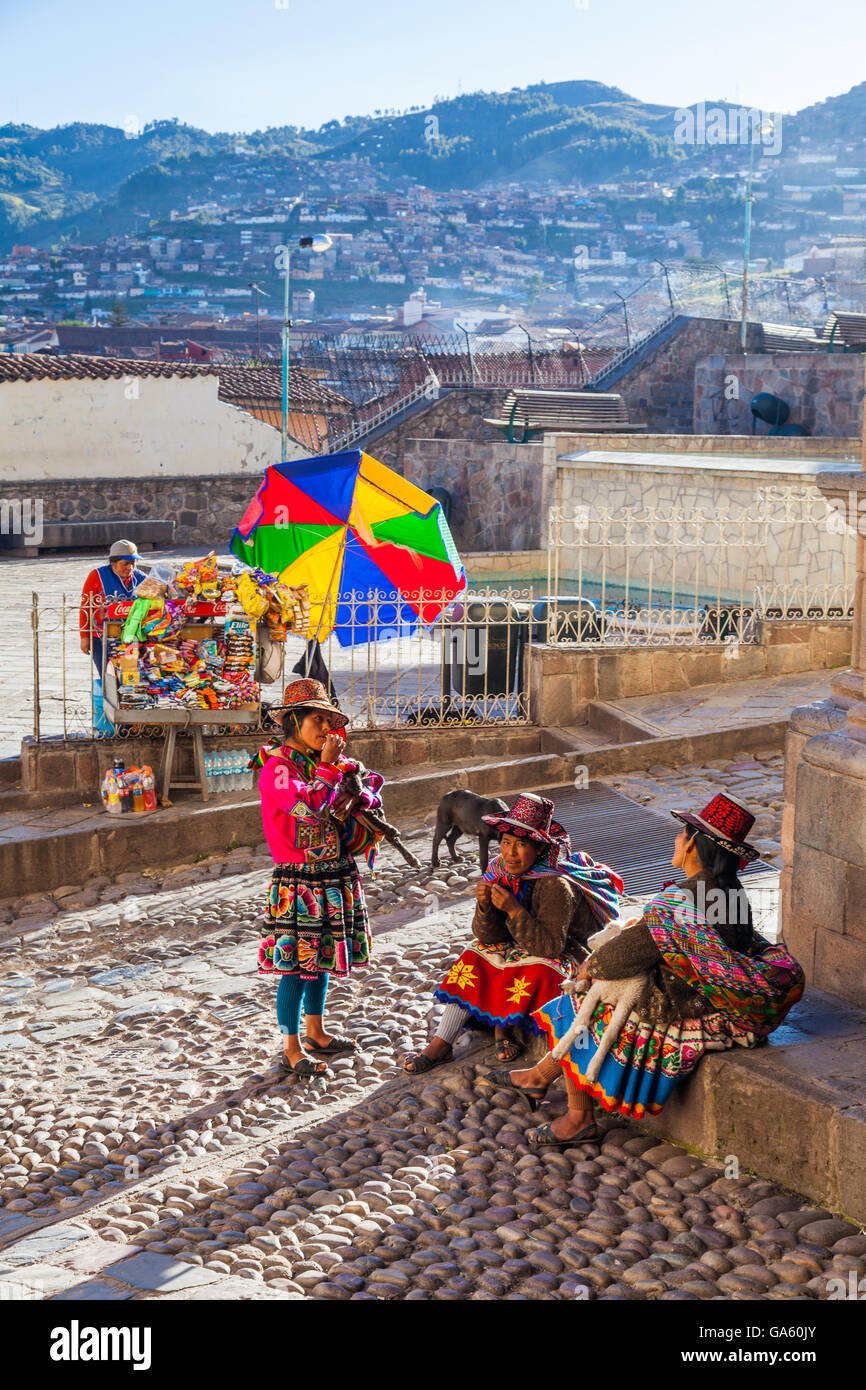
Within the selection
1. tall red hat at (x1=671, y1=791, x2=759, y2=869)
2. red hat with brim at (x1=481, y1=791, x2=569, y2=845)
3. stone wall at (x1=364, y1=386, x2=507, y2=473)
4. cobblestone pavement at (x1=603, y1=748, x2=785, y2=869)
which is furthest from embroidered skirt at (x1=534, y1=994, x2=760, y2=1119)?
stone wall at (x1=364, y1=386, x2=507, y2=473)

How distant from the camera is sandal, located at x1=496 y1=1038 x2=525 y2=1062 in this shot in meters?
4.96

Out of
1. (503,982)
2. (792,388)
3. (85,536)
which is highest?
(792,388)

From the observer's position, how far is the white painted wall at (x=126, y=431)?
23.0 m

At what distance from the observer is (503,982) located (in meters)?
4.96

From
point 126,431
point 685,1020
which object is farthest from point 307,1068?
point 126,431

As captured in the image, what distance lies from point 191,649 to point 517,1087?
4.38 meters

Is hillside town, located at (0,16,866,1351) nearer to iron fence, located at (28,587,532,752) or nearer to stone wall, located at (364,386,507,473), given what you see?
iron fence, located at (28,587,532,752)

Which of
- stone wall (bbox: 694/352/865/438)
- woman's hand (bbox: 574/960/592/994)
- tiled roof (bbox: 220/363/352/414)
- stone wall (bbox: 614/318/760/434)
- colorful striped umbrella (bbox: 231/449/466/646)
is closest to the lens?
woman's hand (bbox: 574/960/592/994)

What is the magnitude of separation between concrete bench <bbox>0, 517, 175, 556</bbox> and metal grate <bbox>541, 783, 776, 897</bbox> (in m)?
14.2

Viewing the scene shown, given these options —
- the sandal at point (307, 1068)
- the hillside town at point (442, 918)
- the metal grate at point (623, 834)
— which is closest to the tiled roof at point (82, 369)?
the hillside town at point (442, 918)

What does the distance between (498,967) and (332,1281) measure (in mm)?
1491

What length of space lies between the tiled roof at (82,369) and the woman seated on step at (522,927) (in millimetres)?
20100

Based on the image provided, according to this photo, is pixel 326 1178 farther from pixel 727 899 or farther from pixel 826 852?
pixel 826 852

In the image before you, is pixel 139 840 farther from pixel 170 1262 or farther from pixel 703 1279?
pixel 703 1279
